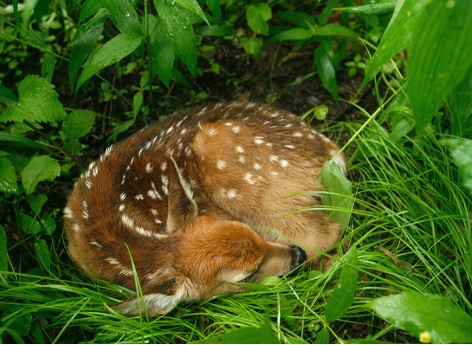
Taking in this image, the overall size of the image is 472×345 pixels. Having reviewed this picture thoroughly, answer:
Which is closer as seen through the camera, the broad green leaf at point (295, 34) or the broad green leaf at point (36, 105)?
the broad green leaf at point (36, 105)

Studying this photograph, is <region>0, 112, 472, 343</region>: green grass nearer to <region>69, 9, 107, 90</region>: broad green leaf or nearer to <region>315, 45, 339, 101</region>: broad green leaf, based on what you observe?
<region>315, 45, 339, 101</region>: broad green leaf

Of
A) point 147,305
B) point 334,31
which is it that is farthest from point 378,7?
point 147,305

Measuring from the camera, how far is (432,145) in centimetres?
259

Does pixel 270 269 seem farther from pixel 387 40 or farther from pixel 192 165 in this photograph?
pixel 387 40

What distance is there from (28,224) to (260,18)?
5.68 ft

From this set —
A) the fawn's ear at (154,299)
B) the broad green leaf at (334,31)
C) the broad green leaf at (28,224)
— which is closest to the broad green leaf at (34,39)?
the broad green leaf at (28,224)

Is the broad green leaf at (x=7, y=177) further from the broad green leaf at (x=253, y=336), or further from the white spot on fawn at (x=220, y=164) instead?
the broad green leaf at (x=253, y=336)

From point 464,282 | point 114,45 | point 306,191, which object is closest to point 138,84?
point 114,45

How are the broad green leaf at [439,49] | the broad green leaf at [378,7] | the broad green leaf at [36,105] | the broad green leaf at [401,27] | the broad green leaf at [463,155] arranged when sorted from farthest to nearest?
the broad green leaf at [36,105] → the broad green leaf at [378,7] → the broad green leaf at [463,155] → the broad green leaf at [401,27] → the broad green leaf at [439,49]

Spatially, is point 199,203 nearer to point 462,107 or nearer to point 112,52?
point 112,52

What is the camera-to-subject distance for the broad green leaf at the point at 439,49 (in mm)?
1098

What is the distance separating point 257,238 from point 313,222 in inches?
15.8

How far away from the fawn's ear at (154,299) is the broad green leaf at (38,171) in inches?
28.2

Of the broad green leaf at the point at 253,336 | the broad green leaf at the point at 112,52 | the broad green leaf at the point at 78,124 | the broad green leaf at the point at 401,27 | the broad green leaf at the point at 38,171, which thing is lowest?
the broad green leaf at the point at 253,336
